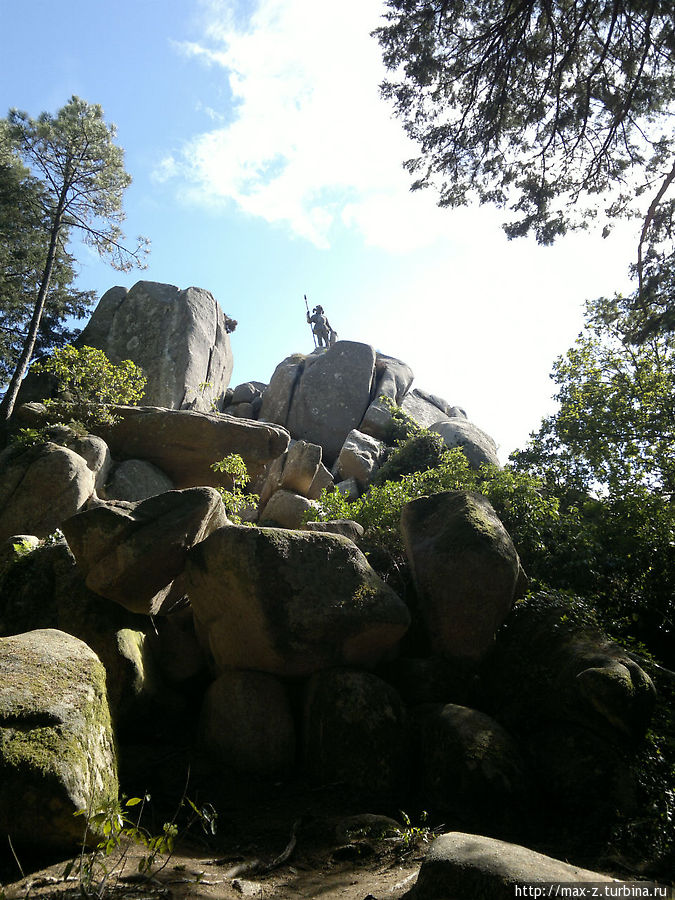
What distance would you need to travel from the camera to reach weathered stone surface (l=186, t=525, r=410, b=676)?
16.4ft

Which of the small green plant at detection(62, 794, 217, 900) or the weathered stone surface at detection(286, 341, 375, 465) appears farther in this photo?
the weathered stone surface at detection(286, 341, 375, 465)

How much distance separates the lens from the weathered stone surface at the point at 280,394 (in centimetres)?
2492

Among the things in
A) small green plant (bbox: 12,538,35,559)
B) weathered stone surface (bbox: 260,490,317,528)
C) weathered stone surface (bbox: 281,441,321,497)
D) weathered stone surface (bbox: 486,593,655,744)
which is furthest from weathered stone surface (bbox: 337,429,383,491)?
weathered stone surface (bbox: 486,593,655,744)

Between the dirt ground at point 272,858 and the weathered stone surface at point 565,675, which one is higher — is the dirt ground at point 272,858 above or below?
below

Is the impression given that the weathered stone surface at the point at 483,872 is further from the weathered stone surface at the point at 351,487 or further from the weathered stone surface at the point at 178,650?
the weathered stone surface at the point at 351,487

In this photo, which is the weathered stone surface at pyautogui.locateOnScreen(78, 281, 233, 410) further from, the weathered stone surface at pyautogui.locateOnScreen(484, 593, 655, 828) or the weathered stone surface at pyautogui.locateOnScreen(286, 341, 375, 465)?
the weathered stone surface at pyautogui.locateOnScreen(484, 593, 655, 828)

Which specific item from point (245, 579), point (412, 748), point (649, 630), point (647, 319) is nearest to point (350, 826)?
point (412, 748)

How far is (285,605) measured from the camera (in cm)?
500

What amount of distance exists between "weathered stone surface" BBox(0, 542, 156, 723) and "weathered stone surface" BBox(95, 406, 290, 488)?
19.9ft

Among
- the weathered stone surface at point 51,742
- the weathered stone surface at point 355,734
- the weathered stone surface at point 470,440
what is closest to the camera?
the weathered stone surface at point 51,742

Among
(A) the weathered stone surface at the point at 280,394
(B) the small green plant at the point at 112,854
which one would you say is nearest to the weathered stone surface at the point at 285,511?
(A) the weathered stone surface at the point at 280,394

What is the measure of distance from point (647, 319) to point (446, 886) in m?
7.92

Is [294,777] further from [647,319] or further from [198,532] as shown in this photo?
[647,319]

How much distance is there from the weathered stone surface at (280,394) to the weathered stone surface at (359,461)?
4.65m
